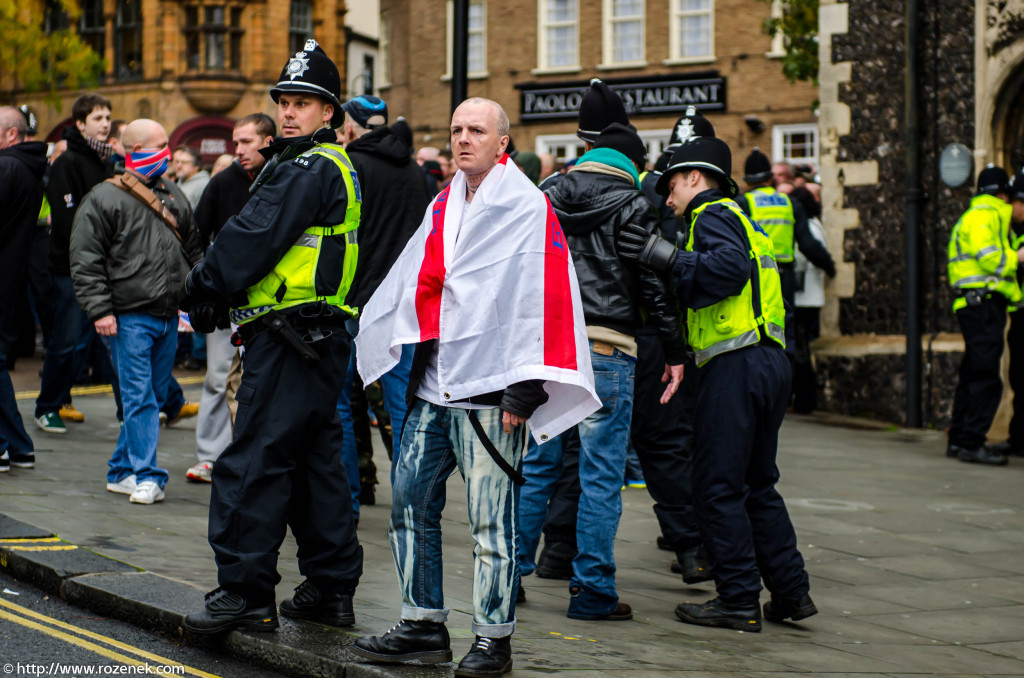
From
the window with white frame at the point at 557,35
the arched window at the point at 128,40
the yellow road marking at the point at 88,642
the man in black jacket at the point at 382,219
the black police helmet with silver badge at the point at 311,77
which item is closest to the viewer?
the yellow road marking at the point at 88,642

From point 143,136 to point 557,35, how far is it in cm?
2721

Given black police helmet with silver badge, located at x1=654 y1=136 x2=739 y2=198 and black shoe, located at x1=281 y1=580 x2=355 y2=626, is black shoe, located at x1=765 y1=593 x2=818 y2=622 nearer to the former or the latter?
black police helmet with silver badge, located at x1=654 y1=136 x2=739 y2=198

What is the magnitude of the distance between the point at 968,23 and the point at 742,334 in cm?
770

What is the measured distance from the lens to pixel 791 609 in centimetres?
588

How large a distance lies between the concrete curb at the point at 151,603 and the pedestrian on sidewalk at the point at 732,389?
1640 mm

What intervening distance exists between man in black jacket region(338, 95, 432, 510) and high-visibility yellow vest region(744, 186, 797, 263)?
230 inches

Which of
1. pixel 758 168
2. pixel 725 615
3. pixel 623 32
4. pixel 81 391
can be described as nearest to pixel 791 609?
pixel 725 615

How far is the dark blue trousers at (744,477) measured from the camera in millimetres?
5781

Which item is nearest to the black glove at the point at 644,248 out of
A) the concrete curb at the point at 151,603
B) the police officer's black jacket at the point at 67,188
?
the concrete curb at the point at 151,603

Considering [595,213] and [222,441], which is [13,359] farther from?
[595,213]

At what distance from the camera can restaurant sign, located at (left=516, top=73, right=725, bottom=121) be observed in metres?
31.7

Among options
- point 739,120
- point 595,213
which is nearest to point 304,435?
point 595,213


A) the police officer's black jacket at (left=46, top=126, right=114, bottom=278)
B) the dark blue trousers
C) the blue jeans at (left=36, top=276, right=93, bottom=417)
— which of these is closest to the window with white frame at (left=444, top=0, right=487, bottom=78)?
the police officer's black jacket at (left=46, top=126, right=114, bottom=278)

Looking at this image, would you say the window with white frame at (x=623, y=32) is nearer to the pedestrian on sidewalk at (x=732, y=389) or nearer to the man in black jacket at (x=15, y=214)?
the man in black jacket at (x=15, y=214)
